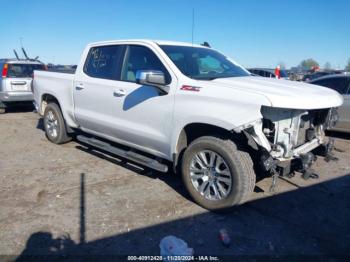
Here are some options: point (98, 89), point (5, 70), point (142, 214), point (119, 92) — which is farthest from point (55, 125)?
point (5, 70)

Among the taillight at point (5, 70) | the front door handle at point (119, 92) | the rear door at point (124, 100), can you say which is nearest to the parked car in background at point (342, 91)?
the rear door at point (124, 100)

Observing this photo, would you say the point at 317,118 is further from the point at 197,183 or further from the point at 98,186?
the point at 98,186

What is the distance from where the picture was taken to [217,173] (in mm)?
3867

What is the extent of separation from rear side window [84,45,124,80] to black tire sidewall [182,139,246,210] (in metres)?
1.73

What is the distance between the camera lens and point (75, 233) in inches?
136

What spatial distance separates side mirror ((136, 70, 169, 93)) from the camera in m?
3.92

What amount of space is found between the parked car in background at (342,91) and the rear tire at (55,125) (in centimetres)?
581

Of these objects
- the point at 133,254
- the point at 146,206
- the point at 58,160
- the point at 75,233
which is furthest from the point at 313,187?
the point at 58,160

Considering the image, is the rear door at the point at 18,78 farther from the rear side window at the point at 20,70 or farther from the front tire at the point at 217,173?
the front tire at the point at 217,173

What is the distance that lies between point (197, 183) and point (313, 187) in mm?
1889

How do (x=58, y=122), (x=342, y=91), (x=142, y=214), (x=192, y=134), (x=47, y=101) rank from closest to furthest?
(x=142, y=214), (x=192, y=134), (x=58, y=122), (x=47, y=101), (x=342, y=91)

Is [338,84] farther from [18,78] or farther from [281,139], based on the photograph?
[18,78]

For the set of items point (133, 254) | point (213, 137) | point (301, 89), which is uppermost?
point (301, 89)

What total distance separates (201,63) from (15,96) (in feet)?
25.0
